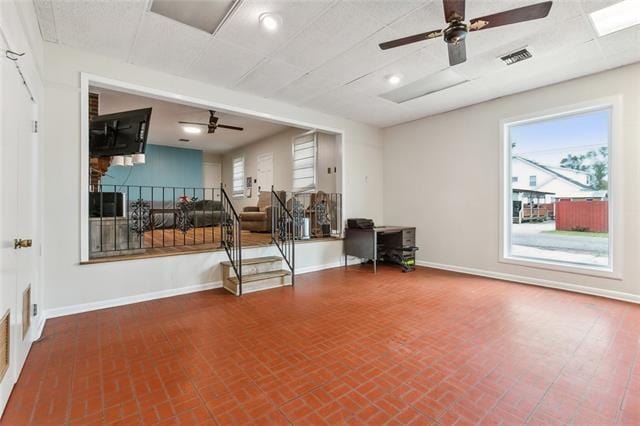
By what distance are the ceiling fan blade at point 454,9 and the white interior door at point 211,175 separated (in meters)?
10.3

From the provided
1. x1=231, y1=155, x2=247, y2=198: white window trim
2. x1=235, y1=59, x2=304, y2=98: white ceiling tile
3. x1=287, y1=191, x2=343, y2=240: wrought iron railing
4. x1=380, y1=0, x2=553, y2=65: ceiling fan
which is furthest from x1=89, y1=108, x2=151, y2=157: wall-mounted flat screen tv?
x1=231, y1=155, x2=247, y2=198: white window trim

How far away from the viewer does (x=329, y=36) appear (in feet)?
10.2

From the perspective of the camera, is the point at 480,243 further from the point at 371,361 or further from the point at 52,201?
the point at 52,201

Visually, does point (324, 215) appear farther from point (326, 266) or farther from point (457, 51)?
point (457, 51)

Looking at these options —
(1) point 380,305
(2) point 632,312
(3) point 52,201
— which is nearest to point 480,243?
(2) point 632,312

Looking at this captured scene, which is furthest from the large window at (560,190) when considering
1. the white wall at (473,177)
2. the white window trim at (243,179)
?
the white window trim at (243,179)

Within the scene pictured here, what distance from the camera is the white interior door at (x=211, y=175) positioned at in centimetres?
1140

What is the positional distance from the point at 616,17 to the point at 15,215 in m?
5.42

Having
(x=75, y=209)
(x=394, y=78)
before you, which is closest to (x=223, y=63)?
(x=394, y=78)

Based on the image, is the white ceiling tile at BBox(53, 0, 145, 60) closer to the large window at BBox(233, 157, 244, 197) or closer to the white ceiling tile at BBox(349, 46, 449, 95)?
the white ceiling tile at BBox(349, 46, 449, 95)

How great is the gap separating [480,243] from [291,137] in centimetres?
512

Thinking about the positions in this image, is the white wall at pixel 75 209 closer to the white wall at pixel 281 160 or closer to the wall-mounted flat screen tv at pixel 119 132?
the wall-mounted flat screen tv at pixel 119 132

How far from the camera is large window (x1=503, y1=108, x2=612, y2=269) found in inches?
158

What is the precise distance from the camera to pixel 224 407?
1.75 metres
